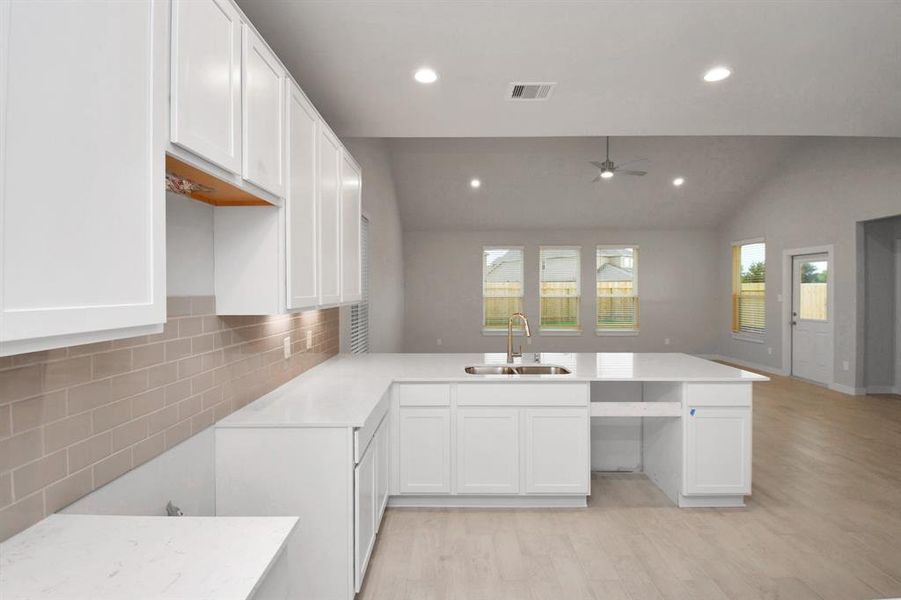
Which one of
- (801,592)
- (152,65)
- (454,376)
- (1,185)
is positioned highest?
(152,65)

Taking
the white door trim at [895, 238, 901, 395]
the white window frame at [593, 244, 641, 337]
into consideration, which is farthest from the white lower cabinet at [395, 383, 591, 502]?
the white window frame at [593, 244, 641, 337]

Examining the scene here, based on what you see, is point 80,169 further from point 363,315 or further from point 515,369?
point 363,315

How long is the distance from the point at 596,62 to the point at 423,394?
88.7 inches

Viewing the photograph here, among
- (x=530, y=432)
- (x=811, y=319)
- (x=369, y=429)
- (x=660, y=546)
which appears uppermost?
(x=811, y=319)

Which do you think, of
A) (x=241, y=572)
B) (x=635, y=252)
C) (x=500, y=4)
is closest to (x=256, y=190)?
(x=241, y=572)

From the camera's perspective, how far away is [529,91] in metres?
3.12

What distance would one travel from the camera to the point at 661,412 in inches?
121

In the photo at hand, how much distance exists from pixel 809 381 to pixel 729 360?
2.04m

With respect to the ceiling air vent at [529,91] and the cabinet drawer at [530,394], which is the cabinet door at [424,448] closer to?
the cabinet drawer at [530,394]

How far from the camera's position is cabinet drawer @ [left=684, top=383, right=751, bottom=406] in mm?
3027

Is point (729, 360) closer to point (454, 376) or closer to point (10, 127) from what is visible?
point (454, 376)

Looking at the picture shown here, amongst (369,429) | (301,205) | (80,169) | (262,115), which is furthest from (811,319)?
(80,169)

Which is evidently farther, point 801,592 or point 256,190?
point 801,592

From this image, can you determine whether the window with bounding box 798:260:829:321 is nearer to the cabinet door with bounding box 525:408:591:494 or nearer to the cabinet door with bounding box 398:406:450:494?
the cabinet door with bounding box 525:408:591:494
